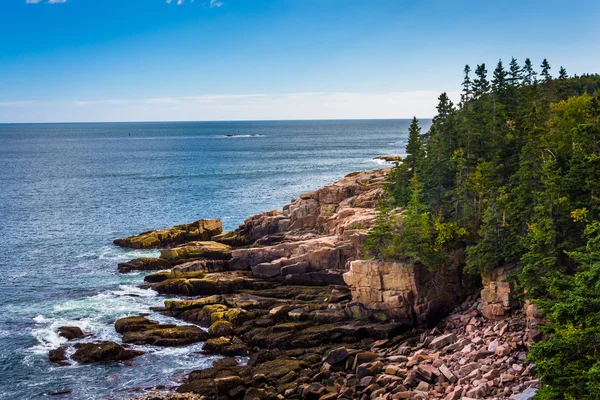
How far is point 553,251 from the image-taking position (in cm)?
4094

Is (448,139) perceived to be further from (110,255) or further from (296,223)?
(110,255)

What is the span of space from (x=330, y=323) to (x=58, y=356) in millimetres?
21574

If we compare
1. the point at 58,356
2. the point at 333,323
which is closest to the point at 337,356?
the point at 333,323

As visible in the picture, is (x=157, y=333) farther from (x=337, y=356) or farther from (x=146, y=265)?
(x=146, y=265)

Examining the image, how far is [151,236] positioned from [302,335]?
40479 millimetres

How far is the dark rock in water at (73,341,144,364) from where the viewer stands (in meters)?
46.5

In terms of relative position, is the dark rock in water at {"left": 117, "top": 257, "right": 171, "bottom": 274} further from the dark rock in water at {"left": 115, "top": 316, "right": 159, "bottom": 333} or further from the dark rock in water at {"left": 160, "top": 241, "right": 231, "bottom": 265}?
the dark rock in water at {"left": 115, "top": 316, "right": 159, "bottom": 333}

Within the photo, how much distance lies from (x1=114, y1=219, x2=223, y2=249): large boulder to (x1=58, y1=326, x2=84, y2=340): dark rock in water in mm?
29975

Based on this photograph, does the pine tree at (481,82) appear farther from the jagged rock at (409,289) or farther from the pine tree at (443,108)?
the jagged rock at (409,289)

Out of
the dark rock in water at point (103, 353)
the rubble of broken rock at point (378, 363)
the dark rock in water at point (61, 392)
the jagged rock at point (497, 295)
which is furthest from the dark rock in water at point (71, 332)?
the jagged rock at point (497, 295)

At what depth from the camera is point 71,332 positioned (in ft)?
167

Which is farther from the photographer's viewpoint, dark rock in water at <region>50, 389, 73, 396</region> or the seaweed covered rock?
the seaweed covered rock

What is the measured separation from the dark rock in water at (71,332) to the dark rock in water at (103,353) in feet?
11.8

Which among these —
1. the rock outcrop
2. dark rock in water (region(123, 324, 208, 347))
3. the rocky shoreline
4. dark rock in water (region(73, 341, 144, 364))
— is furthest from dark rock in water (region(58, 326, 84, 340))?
dark rock in water (region(123, 324, 208, 347))
